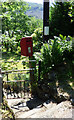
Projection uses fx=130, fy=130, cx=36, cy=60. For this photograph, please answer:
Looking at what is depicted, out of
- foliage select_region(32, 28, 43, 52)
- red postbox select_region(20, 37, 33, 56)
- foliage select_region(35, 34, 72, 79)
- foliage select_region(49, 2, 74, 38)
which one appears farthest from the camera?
foliage select_region(32, 28, 43, 52)

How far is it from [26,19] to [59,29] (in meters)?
5.12

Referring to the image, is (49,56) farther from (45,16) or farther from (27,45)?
(45,16)

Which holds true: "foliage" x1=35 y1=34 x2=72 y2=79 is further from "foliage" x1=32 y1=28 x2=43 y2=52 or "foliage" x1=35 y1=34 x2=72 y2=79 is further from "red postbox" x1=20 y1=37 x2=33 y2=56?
"foliage" x1=32 y1=28 x2=43 y2=52

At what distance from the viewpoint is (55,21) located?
7.68 metres

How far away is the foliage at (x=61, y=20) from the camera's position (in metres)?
7.32

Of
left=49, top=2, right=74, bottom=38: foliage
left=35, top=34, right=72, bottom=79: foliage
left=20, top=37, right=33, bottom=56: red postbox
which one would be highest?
left=49, top=2, right=74, bottom=38: foliage

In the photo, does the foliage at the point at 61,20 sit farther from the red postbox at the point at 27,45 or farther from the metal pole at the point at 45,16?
the red postbox at the point at 27,45

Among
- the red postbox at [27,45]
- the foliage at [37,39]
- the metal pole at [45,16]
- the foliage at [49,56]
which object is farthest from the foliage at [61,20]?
the red postbox at [27,45]

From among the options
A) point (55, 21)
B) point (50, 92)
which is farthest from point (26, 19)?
point (50, 92)

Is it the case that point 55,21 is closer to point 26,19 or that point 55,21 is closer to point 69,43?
point 69,43

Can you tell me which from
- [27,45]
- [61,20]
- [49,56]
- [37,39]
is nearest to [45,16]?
[27,45]

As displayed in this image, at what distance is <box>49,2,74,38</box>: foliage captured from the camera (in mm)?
7324

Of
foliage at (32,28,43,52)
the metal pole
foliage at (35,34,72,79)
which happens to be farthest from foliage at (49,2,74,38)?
foliage at (35,34,72,79)

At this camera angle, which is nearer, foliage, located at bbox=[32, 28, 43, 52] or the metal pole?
the metal pole
